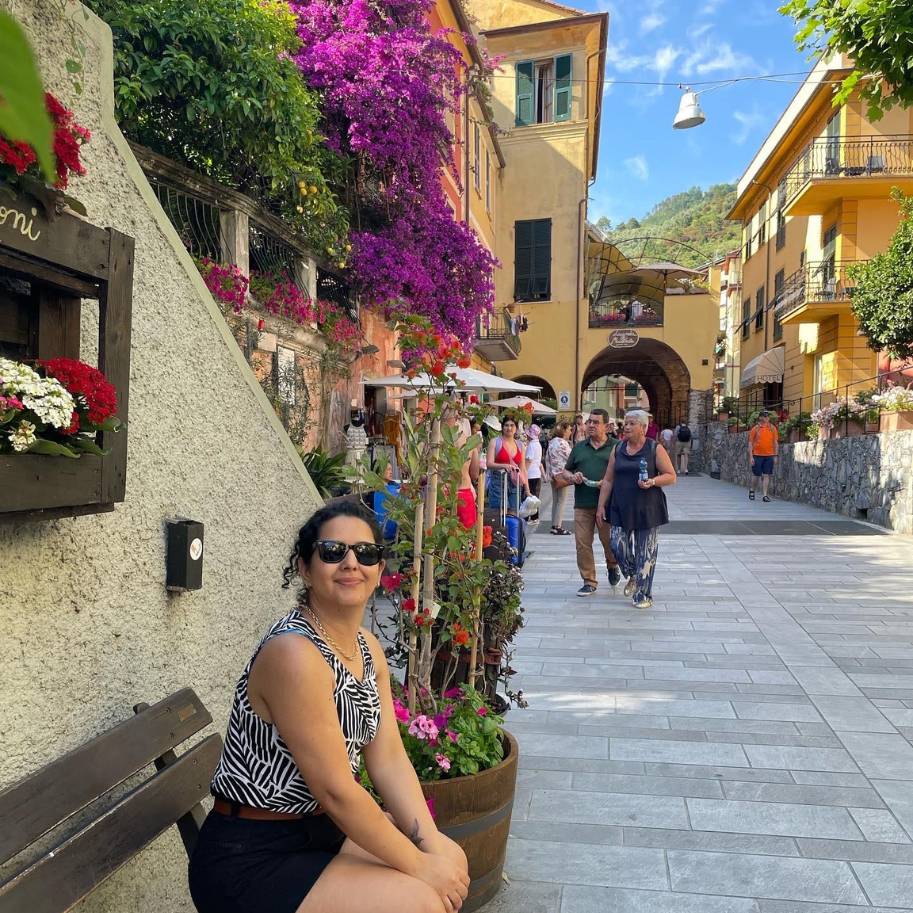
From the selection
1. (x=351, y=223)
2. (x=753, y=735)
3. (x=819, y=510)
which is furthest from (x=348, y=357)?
(x=819, y=510)

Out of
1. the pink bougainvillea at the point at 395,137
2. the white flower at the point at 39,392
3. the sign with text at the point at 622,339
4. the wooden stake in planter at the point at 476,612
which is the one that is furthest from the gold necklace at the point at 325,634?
the sign with text at the point at 622,339

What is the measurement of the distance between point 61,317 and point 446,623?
182cm

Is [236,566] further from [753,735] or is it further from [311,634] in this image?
[753,735]

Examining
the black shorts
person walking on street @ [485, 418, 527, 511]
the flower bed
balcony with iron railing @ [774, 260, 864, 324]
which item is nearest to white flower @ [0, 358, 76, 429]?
the flower bed

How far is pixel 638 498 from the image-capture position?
6.81 m

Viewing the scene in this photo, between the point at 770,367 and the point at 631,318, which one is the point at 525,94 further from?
the point at 770,367

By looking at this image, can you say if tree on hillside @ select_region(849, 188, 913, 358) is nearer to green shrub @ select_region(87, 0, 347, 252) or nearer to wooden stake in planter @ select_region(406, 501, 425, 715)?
green shrub @ select_region(87, 0, 347, 252)

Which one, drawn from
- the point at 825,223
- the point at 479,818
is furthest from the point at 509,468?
the point at 825,223

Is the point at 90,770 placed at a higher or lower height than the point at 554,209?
lower

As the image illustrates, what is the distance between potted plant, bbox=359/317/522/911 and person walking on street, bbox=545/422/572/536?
25.7 ft

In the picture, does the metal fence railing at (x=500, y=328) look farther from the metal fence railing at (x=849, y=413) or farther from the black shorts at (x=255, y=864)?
the black shorts at (x=255, y=864)

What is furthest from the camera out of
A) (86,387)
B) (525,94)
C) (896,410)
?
(525,94)

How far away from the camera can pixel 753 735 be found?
4.03 meters

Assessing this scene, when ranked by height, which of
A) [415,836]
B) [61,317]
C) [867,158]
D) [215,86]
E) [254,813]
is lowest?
[415,836]
